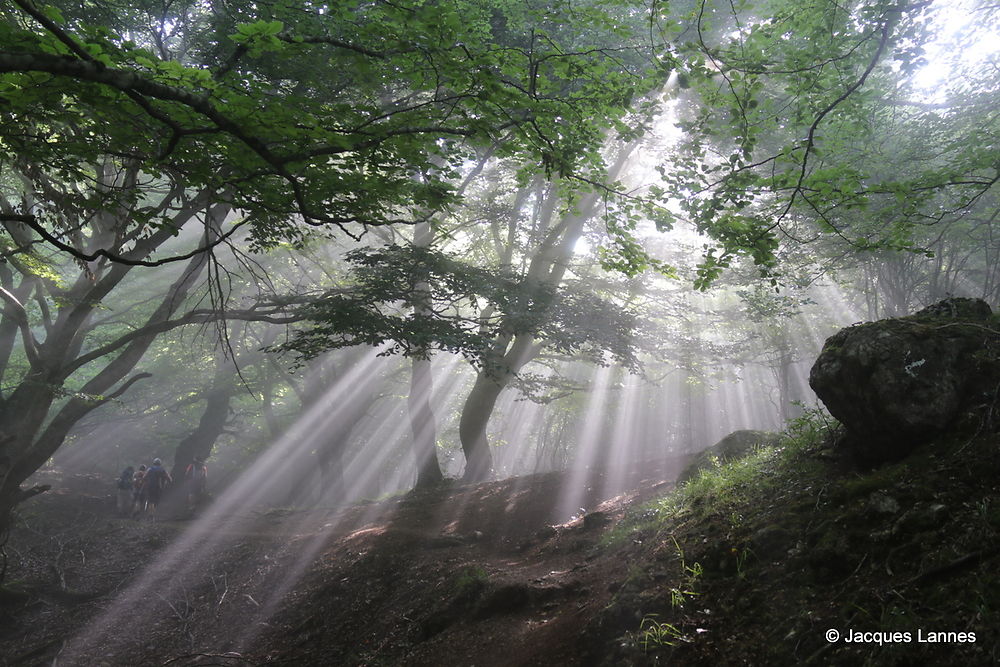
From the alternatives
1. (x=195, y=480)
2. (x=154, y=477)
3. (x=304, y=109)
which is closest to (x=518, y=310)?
(x=304, y=109)

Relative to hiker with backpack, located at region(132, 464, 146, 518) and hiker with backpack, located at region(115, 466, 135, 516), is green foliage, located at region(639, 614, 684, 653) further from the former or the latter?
hiker with backpack, located at region(115, 466, 135, 516)

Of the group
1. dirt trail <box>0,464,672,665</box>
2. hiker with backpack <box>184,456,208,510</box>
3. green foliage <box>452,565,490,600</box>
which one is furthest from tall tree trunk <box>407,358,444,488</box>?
green foliage <box>452,565,490,600</box>

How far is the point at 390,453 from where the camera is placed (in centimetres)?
3638

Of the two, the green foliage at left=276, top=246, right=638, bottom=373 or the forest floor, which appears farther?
the green foliage at left=276, top=246, right=638, bottom=373

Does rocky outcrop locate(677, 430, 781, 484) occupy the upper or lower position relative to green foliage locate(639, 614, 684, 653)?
upper

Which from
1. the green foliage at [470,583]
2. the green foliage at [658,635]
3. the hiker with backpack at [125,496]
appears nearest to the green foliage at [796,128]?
the green foliage at [658,635]

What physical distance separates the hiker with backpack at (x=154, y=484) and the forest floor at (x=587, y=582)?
3.12 meters

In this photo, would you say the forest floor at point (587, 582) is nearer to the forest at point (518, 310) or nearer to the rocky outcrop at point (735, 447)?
the forest at point (518, 310)

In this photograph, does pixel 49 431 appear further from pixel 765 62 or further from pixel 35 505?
pixel 765 62

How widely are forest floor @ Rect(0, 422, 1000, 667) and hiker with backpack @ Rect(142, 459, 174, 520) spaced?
312 centimetres

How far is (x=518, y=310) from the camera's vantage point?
30.3 feet

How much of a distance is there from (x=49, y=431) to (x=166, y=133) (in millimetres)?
7634

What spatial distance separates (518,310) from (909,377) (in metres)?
5.91

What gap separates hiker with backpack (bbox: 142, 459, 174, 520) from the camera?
48.4 feet
